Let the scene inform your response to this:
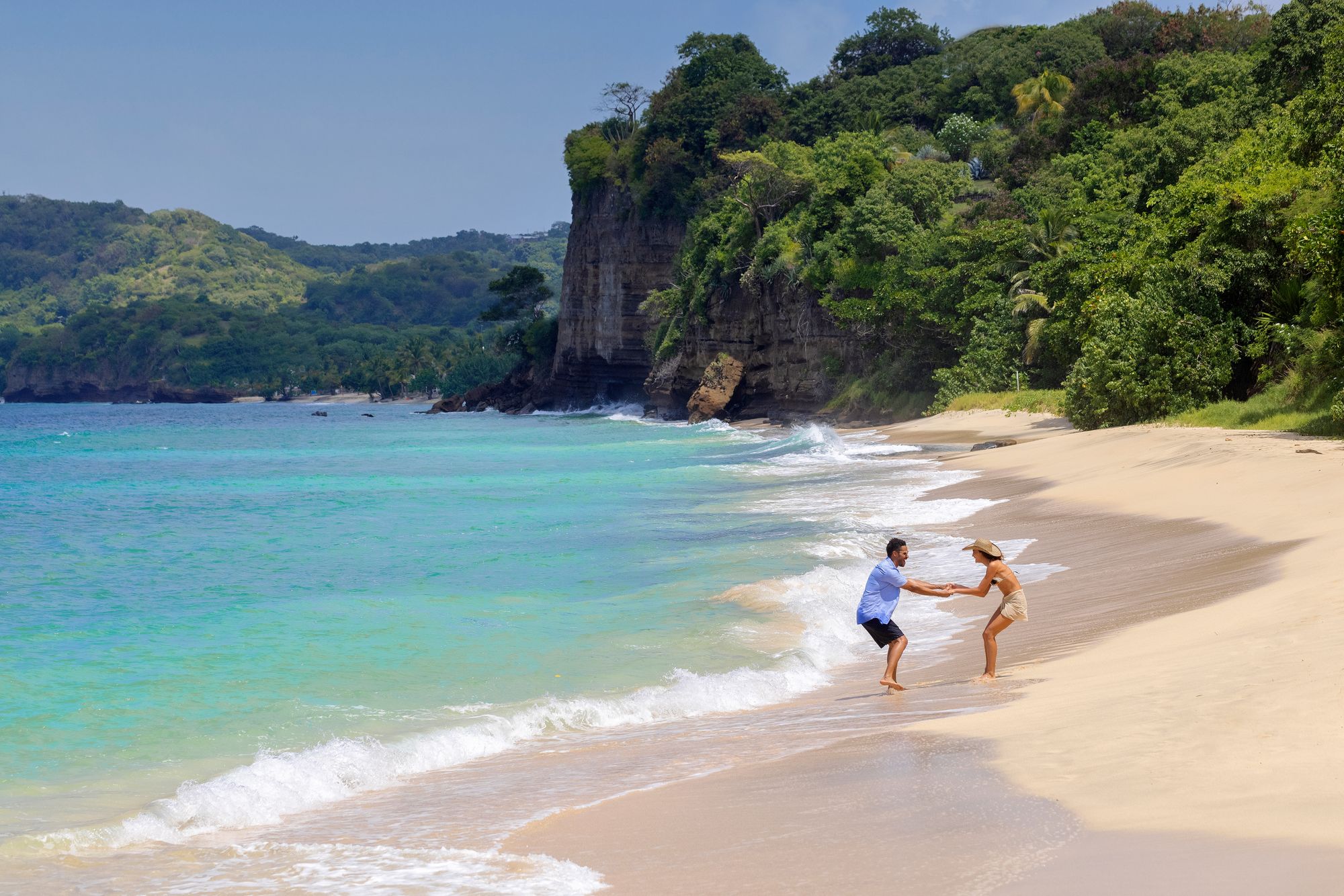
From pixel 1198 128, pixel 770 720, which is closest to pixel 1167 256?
pixel 1198 128

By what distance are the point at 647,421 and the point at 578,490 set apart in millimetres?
42877

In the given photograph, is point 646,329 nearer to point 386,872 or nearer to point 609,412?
point 609,412


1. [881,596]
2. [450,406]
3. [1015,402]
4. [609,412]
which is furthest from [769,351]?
[881,596]

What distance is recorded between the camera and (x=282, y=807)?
704 centimetres

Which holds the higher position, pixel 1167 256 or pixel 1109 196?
pixel 1109 196

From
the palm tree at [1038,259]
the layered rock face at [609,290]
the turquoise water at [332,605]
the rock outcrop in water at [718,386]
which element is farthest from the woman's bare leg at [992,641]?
the layered rock face at [609,290]

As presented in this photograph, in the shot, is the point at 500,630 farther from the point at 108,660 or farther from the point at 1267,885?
the point at 1267,885

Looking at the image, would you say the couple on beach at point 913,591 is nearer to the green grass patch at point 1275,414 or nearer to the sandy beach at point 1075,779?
the sandy beach at point 1075,779

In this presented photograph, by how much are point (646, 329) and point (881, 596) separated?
69475 millimetres

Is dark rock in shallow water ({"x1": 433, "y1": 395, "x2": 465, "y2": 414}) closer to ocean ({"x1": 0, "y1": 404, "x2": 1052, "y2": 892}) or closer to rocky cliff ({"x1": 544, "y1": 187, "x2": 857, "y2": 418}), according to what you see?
rocky cliff ({"x1": 544, "y1": 187, "x2": 857, "y2": 418})

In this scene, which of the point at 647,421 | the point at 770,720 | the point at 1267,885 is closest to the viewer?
the point at 1267,885

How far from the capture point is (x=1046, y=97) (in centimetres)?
5562

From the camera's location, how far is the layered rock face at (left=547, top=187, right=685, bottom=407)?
7700cm

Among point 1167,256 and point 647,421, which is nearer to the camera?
point 1167,256
